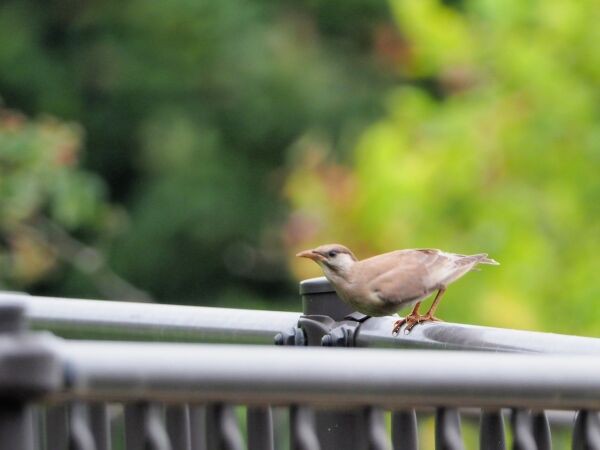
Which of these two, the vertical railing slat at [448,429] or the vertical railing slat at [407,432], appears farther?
the vertical railing slat at [407,432]

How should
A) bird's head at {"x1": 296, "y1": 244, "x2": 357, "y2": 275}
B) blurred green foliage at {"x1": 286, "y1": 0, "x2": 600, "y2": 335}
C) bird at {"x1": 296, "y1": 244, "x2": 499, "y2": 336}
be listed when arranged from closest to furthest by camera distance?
1. bird at {"x1": 296, "y1": 244, "x2": 499, "y2": 336}
2. bird's head at {"x1": 296, "y1": 244, "x2": 357, "y2": 275}
3. blurred green foliage at {"x1": 286, "y1": 0, "x2": 600, "y2": 335}

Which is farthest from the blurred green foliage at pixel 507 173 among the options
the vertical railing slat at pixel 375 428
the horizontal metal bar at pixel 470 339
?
the vertical railing slat at pixel 375 428

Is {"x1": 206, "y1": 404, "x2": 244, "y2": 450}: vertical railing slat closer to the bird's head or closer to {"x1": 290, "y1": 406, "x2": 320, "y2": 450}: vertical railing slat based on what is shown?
{"x1": 290, "y1": 406, "x2": 320, "y2": 450}: vertical railing slat

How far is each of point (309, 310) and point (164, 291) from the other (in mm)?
12458

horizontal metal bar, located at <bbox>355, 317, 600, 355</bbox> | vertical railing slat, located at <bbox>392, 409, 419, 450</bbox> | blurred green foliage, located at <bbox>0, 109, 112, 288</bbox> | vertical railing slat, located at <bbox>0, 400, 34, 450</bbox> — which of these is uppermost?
blurred green foliage, located at <bbox>0, 109, 112, 288</bbox>

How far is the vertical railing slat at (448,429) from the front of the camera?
2.03 meters

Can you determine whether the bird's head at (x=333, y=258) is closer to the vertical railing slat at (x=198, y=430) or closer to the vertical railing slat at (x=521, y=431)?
the vertical railing slat at (x=198, y=430)

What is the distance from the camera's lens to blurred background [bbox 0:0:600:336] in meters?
8.59

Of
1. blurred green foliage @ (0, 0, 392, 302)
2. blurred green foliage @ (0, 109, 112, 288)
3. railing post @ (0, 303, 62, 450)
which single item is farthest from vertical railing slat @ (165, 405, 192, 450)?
blurred green foliage @ (0, 0, 392, 302)

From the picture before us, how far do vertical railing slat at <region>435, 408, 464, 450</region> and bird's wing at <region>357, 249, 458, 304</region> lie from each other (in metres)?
1.97

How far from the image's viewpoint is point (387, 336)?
10.2 feet

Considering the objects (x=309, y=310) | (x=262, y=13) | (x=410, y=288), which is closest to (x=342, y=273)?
(x=410, y=288)

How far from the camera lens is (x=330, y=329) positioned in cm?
337

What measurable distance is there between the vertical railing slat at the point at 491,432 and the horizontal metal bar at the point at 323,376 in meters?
0.10
